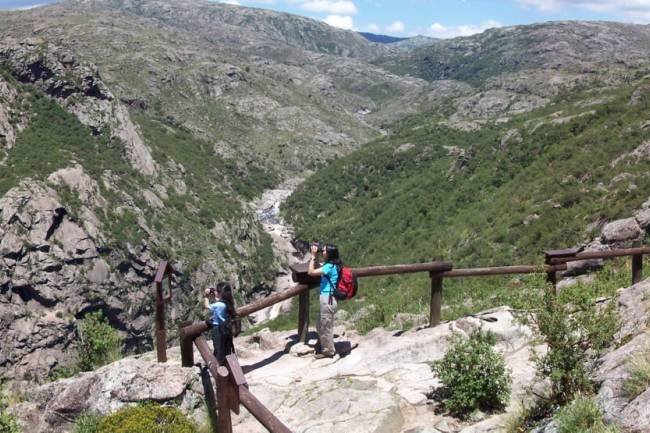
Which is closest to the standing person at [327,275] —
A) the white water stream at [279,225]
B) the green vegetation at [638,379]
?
the green vegetation at [638,379]

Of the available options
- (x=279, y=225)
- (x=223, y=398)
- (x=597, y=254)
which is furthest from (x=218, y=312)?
(x=279, y=225)

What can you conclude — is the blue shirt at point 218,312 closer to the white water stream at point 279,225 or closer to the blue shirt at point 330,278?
the blue shirt at point 330,278

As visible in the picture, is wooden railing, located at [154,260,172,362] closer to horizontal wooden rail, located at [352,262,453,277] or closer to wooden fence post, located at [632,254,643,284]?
horizontal wooden rail, located at [352,262,453,277]

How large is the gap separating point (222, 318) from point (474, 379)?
4.34 m

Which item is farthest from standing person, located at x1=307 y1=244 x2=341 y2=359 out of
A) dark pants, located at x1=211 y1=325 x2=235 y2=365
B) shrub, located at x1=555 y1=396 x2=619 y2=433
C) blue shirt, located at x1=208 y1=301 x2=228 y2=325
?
shrub, located at x1=555 y1=396 x2=619 y2=433

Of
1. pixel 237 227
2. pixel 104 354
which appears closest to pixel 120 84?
pixel 237 227

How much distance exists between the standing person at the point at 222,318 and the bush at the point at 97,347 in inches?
152

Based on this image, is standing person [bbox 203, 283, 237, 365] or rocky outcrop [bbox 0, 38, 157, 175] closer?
standing person [bbox 203, 283, 237, 365]

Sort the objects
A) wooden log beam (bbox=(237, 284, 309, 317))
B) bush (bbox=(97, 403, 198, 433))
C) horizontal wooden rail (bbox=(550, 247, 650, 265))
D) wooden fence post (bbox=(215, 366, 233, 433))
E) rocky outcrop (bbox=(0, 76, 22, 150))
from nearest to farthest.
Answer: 1. wooden fence post (bbox=(215, 366, 233, 433))
2. bush (bbox=(97, 403, 198, 433))
3. wooden log beam (bbox=(237, 284, 309, 317))
4. horizontal wooden rail (bbox=(550, 247, 650, 265))
5. rocky outcrop (bbox=(0, 76, 22, 150))

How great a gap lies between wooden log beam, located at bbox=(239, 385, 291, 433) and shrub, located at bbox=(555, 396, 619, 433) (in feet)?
9.48

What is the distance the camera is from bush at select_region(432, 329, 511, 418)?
8258 millimetres

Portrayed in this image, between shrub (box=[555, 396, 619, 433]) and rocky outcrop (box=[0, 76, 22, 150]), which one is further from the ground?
rocky outcrop (box=[0, 76, 22, 150])

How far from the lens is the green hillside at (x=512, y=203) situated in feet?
101

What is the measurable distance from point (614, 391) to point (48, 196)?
93318mm
